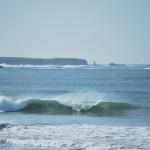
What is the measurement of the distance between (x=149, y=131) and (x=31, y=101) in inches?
664

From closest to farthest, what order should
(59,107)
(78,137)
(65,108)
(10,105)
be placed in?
(78,137), (65,108), (10,105), (59,107)

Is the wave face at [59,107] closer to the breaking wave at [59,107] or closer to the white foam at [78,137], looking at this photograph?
the breaking wave at [59,107]

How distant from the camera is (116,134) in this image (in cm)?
1391

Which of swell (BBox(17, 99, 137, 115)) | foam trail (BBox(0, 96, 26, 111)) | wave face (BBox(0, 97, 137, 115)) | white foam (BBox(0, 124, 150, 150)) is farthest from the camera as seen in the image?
foam trail (BBox(0, 96, 26, 111))

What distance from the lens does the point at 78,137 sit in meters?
13.4

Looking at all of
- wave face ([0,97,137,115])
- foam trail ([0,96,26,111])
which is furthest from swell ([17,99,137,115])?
foam trail ([0,96,26,111])

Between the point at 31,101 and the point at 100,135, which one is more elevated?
the point at 31,101

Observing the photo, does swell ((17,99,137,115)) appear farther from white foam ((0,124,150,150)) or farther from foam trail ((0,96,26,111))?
white foam ((0,124,150,150))

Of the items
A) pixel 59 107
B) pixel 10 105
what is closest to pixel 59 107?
pixel 59 107

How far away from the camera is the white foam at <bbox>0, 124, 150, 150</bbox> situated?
39.4ft

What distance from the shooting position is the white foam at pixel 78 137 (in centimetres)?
1202

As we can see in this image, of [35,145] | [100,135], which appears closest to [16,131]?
[35,145]

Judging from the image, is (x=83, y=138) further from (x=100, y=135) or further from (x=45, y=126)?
(x=45, y=126)

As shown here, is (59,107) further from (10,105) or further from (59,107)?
(10,105)
